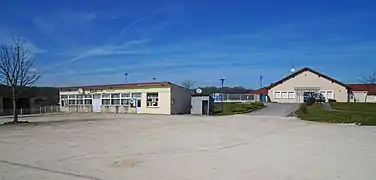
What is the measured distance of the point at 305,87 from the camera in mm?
65500

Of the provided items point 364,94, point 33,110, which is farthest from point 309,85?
point 33,110

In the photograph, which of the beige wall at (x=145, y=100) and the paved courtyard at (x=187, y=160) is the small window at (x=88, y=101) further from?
the paved courtyard at (x=187, y=160)

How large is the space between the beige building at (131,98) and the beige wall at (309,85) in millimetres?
24830

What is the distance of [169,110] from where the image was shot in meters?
41.9

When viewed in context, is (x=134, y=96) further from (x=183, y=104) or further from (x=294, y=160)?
(x=294, y=160)

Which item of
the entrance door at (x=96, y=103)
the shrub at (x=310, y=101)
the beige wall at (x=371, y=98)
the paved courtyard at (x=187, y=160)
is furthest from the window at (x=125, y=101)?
the beige wall at (x=371, y=98)

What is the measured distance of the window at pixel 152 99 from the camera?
143 ft

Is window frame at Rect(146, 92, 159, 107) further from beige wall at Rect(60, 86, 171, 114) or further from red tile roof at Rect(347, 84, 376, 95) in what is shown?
red tile roof at Rect(347, 84, 376, 95)

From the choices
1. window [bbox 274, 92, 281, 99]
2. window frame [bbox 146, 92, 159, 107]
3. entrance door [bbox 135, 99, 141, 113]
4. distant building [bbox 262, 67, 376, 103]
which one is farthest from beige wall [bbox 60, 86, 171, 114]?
window [bbox 274, 92, 281, 99]

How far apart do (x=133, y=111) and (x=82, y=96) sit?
1086 cm

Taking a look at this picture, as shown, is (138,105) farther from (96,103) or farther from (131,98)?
(96,103)

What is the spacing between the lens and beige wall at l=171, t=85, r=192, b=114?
4309 cm

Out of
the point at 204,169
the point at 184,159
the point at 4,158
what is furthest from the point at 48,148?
the point at 204,169

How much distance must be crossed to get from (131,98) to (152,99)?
341cm
